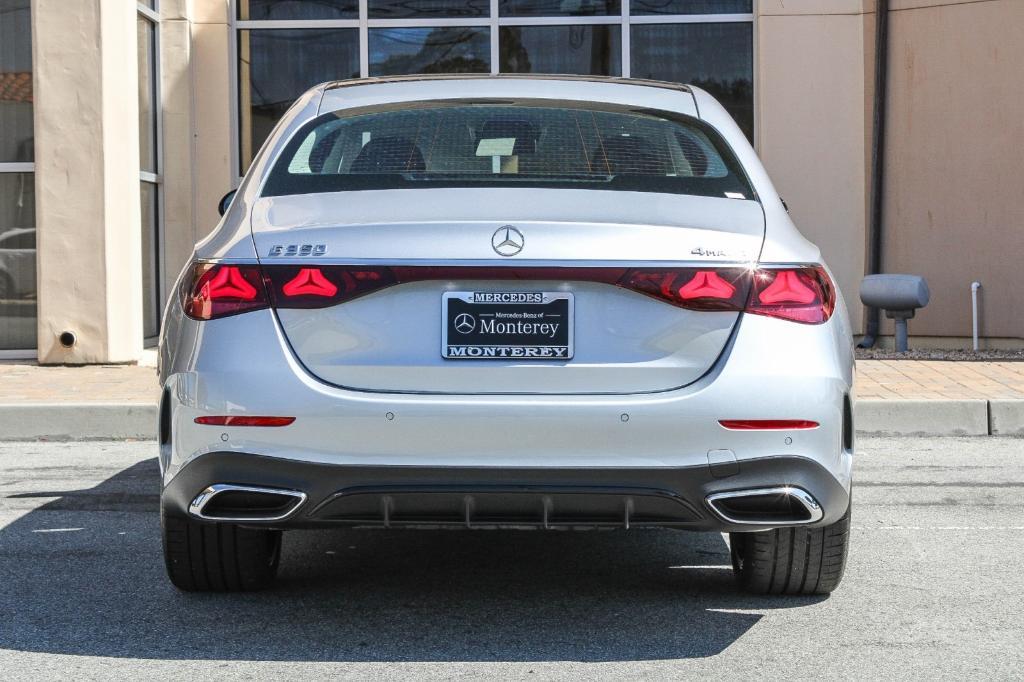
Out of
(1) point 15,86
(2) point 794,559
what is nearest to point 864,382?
(2) point 794,559

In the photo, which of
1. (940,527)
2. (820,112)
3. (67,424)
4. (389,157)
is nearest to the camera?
(389,157)

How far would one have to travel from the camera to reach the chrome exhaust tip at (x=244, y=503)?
12.8ft

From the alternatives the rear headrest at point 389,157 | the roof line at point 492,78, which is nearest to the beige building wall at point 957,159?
the roof line at point 492,78

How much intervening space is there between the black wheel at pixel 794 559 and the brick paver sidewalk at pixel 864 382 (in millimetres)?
4758

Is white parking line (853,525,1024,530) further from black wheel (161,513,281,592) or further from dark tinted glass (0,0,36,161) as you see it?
dark tinted glass (0,0,36,161)

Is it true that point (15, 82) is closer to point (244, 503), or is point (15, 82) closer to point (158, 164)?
point (158, 164)

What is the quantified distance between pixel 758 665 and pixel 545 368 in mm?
949

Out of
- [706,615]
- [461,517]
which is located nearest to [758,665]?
[706,615]

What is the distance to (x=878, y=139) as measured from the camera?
13.9m

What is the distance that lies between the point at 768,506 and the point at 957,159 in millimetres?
10295

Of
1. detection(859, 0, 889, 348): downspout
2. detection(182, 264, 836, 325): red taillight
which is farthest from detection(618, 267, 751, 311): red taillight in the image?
detection(859, 0, 889, 348): downspout

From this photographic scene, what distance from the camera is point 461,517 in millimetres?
3924

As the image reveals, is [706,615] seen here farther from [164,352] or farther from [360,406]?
[164,352]

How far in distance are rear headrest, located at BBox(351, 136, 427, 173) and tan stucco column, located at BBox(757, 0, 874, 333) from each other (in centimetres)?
1013
